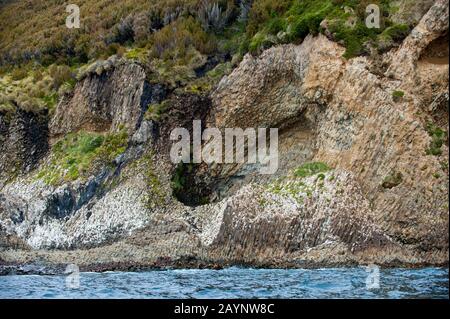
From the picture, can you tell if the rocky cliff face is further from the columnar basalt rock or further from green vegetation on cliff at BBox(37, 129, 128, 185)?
green vegetation on cliff at BBox(37, 129, 128, 185)

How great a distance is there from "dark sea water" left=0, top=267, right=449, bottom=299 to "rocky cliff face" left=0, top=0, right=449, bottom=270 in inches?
76.8

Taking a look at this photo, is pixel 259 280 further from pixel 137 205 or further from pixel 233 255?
pixel 137 205

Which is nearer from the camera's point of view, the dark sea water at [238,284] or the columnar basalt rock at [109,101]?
the dark sea water at [238,284]

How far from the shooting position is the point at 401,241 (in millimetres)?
26484

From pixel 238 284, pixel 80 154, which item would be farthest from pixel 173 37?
pixel 238 284

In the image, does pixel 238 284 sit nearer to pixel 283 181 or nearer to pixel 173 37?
pixel 283 181

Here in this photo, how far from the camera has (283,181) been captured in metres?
31.1

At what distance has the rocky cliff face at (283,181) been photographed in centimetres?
2709

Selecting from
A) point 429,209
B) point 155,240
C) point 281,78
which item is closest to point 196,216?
point 155,240

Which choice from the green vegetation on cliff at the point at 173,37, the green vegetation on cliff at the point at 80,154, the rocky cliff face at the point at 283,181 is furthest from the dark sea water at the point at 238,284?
the green vegetation on cliff at the point at 173,37

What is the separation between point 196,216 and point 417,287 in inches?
523

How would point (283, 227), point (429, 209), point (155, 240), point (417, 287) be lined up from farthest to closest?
1. point (155, 240)
2. point (283, 227)
3. point (429, 209)
4. point (417, 287)

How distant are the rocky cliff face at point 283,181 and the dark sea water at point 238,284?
76.8 inches

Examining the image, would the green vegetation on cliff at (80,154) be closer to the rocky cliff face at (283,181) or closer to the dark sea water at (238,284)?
the rocky cliff face at (283,181)
